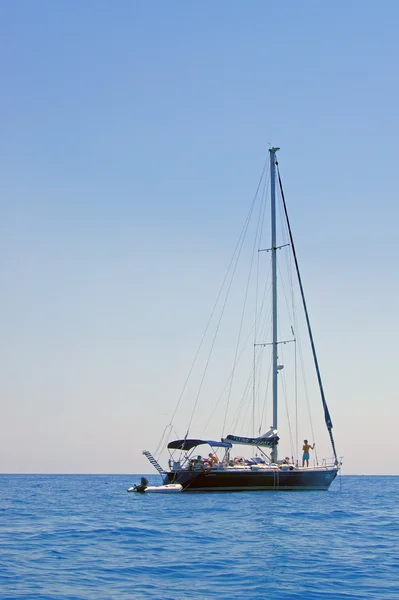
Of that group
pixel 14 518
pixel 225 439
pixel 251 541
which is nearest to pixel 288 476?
pixel 225 439

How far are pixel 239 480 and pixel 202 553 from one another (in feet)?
80.0

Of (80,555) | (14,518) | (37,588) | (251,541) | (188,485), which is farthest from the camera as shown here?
(188,485)

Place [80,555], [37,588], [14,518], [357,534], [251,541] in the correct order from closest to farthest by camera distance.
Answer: [37,588], [80,555], [251,541], [357,534], [14,518]

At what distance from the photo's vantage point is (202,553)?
869 inches

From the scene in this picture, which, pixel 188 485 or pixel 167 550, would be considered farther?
pixel 188 485

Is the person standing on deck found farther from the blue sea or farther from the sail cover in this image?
the blue sea

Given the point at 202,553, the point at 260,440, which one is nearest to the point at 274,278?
the point at 260,440

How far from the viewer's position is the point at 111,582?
58.3ft

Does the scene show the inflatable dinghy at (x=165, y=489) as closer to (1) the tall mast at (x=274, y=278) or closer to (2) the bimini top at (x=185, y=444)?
(2) the bimini top at (x=185, y=444)

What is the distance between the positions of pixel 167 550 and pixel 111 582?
543cm

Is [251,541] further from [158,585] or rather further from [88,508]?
[88,508]

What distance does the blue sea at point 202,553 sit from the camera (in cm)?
1697

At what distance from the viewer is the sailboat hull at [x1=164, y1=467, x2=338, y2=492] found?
151ft

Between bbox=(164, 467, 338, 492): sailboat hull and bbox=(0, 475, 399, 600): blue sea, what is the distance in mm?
7948
